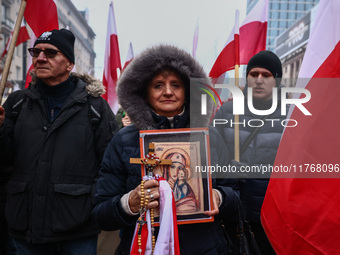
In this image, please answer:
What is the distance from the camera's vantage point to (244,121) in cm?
280

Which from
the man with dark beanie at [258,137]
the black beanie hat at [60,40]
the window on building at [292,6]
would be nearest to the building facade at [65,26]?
the black beanie hat at [60,40]

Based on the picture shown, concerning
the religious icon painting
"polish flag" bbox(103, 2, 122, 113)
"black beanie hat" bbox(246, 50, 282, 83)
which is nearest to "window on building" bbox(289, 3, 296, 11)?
"polish flag" bbox(103, 2, 122, 113)

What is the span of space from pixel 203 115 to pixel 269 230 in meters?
0.71

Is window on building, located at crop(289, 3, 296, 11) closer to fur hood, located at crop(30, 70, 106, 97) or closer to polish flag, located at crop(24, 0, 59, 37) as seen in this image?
polish flag, located at crop(24, 0, 59, 37)

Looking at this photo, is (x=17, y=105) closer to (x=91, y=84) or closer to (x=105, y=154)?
(x=91, y=84)

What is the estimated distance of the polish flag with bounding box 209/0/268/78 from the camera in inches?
141

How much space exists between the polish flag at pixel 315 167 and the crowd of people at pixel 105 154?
269mm

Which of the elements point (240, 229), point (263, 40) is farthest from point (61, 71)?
point (263, 40)

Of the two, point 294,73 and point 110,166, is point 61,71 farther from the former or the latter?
point 294,73

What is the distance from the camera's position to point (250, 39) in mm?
3627

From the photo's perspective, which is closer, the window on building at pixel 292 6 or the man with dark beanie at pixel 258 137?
the man with dark beanie at pixel 258 137

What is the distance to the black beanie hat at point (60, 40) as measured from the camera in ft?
8.66

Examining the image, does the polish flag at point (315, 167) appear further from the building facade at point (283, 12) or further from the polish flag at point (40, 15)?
the building facade at point (283, 12)

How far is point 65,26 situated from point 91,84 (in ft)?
176
